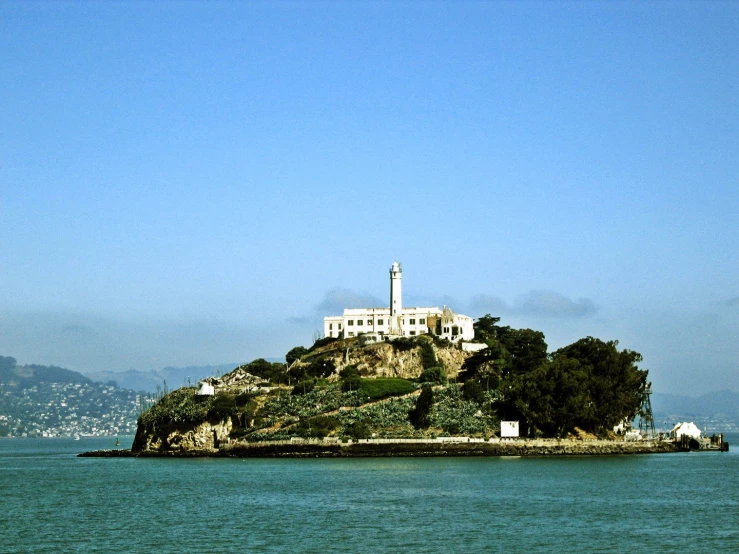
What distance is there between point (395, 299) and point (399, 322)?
304cm

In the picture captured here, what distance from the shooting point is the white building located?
426 feet

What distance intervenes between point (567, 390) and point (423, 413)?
1397 centimetres

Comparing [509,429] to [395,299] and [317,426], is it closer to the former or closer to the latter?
Answer: [317,426]

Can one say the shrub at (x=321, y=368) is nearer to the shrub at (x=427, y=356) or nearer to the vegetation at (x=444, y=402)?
the vegetation at (x=444, y=402)

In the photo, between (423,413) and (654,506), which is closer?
(654,506)

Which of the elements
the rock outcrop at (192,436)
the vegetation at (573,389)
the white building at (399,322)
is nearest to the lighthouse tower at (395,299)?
the white building at (399,322)

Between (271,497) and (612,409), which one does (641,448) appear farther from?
(271,497)

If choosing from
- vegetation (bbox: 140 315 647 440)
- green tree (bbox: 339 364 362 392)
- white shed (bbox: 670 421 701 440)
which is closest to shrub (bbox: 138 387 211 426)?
vegetation (bbox: 140 315 647 440)

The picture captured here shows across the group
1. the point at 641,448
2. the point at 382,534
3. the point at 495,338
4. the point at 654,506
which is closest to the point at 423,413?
the point at 641,448

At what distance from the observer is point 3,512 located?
57.3 m

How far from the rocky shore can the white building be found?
3131 centimetres

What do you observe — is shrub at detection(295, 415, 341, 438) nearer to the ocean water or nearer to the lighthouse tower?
the ocean water

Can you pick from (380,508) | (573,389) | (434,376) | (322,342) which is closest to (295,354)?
(322,342)

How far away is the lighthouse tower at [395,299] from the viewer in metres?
130
